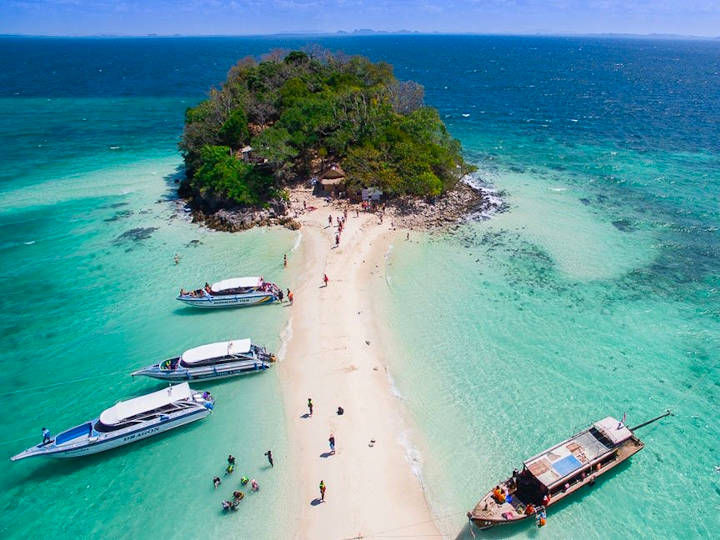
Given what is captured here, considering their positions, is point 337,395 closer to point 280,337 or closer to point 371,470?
point 371,470

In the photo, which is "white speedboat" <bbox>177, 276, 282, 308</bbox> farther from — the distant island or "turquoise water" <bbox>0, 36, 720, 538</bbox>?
the distant island

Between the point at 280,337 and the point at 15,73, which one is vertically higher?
the point at 15,73

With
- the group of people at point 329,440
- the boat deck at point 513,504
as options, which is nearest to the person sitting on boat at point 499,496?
the boat deck at point 513,504

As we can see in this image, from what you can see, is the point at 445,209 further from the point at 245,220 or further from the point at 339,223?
the point at 245,220

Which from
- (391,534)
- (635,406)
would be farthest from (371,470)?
(635,406)

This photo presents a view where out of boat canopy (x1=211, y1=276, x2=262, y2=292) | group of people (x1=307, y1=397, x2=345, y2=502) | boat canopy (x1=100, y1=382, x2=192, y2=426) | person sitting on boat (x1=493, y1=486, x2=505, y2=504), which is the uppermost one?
boat canopy (x1=211, y1=276, x2=262, y2=292)

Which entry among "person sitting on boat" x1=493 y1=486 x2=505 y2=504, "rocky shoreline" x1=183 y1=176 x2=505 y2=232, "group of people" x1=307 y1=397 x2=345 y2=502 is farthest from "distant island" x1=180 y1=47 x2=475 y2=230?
"person sitting on boat" x1=493 y1=486 x2=505 y2=504

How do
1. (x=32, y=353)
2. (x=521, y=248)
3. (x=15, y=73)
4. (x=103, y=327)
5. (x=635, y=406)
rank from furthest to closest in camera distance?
(x=15, y=73) < (x=521, y=248) < (x=103, y=327) < (x=32, y=353) < (x=635, y=406)
